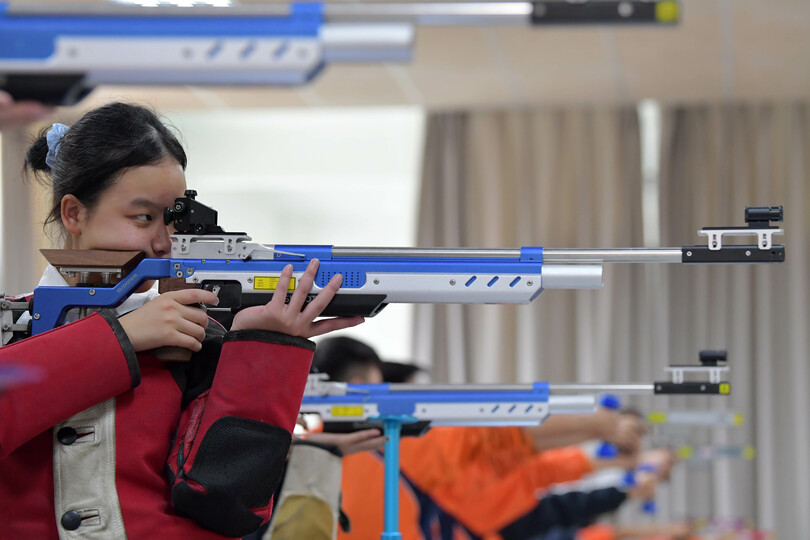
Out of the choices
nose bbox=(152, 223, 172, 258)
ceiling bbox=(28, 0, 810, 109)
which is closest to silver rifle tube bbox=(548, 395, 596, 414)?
nose bbox=(152, 223, 172, 258)

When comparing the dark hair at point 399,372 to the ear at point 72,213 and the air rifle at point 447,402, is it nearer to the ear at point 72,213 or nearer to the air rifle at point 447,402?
the air rifle at point 447,402

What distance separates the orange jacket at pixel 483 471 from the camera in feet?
10.2

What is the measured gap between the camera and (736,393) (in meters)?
5.14

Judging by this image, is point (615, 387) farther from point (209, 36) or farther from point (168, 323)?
point (209, 36)

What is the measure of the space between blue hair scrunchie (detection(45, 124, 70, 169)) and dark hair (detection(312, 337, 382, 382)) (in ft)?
4.31

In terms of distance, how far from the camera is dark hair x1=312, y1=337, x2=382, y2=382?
2659mm

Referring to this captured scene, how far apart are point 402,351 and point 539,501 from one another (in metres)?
1.94

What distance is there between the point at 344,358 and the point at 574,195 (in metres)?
2.97

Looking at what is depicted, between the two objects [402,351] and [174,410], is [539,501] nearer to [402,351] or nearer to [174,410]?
[402,351]

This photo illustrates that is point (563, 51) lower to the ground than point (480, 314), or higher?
higher

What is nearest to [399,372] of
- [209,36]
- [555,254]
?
[555,254]

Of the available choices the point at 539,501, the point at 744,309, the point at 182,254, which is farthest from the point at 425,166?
the point at 182,254

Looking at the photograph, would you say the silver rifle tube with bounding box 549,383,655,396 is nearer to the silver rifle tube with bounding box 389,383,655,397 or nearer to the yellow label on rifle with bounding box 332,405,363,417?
the silver rifle tube with bounding box 389,383,655,397

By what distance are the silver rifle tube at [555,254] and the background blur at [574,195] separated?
10.6 feet
